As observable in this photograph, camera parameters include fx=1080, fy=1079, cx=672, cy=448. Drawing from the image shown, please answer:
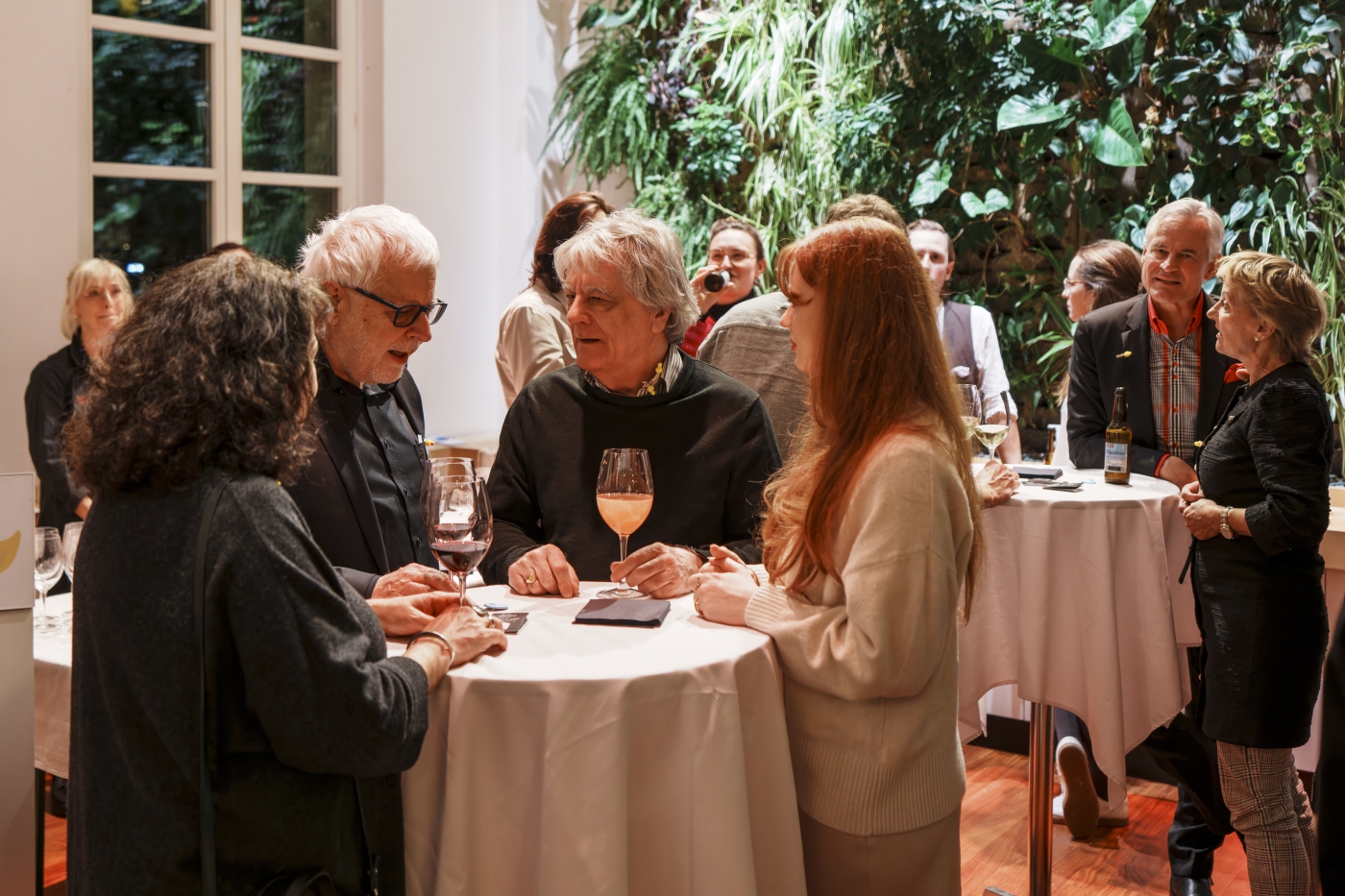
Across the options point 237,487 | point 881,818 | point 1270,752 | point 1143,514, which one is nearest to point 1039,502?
point 1143,514

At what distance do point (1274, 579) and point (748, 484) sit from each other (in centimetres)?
137

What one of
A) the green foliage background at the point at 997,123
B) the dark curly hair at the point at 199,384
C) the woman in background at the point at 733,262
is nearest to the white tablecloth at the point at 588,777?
the dark curly hair at the point at 199,384

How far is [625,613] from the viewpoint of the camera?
1584 millimetres

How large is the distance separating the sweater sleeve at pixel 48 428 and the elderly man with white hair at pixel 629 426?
7.95ft

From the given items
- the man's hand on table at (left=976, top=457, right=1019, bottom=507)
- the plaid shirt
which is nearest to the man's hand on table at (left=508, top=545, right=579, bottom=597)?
the man's hand on table at (left=976, top=457, right=1019, bottom=507)

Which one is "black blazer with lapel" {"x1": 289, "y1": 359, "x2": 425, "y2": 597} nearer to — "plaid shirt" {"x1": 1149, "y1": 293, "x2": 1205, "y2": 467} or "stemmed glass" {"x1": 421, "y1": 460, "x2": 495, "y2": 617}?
"stemmed glass" {"x1": 421, "y1": 460, "x2": 495, "y2": 617}

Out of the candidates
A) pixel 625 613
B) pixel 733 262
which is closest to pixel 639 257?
pixel 625 613

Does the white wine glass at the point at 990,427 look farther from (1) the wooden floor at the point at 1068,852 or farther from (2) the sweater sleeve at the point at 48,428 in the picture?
(2) the sweater sleeve at the point at 48,428

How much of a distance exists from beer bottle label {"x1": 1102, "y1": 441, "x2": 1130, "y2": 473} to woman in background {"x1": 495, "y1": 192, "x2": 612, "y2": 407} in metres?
1.67

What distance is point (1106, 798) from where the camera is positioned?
3301mm

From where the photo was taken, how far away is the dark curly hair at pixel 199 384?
43.4 inches

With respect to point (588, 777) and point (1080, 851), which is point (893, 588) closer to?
point (588, 777)

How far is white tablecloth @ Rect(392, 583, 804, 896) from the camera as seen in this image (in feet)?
4.31

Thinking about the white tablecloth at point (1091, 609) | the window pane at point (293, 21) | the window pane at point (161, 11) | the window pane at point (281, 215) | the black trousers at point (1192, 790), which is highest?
the window pane at point (293, 21)
